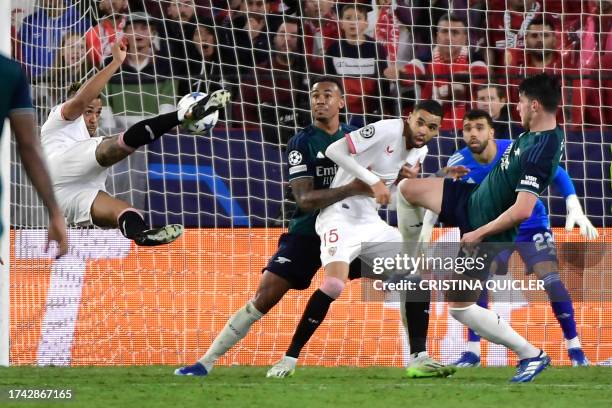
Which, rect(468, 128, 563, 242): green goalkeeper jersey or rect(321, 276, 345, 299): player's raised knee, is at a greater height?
rect(468, 128, 563, 242): green goalkeeper jersey

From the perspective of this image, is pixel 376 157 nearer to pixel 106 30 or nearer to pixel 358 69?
pixel 358 69

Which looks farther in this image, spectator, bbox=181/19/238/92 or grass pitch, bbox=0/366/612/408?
spectator, bbox=181/19/238/92

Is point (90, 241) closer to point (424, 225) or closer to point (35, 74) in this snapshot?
point (35, 74)

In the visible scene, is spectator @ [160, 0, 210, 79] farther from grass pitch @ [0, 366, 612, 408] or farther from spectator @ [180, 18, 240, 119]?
grass pitch @ [0, 366, 612, 408]

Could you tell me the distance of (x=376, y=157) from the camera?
8367 mm

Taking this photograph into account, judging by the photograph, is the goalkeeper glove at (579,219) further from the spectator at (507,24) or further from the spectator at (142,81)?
the spectator at (142,81)

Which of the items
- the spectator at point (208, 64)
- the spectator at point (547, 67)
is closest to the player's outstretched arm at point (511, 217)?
the spectator at point (547, 67)

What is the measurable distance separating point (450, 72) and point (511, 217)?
410 cm

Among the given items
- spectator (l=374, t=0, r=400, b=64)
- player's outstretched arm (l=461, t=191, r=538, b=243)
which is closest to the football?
player's outstretched arm (l=461, t=191, r=538, b=243)

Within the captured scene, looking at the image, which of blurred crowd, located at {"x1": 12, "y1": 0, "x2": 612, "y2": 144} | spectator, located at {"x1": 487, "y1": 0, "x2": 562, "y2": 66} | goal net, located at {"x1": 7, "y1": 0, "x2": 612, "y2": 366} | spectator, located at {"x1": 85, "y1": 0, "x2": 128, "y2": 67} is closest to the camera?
goal net, located at {"x1": 7, "y1": 0, "x2": 612, "y2": 366}

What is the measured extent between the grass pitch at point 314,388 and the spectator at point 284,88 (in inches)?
101

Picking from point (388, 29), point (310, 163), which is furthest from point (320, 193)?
point (388, 29)

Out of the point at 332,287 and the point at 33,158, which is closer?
the point at 33,158

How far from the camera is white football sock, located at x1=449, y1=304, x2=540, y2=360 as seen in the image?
7570 mm
